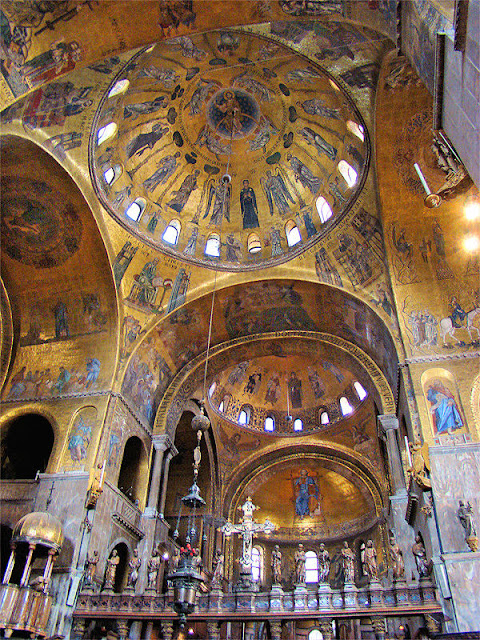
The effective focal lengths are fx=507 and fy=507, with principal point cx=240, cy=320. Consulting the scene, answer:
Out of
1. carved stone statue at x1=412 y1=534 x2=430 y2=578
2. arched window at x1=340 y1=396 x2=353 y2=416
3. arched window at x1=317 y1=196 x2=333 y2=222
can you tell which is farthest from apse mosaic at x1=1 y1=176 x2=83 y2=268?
arched window at x1=340 y1=396 x2=353 y2=416

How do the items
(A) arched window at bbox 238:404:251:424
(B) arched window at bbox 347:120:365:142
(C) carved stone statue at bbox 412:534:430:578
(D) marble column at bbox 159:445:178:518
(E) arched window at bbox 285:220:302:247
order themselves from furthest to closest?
(A) arched window at bbox 238:404:251:424 < (E) arched window at bbox 285:220:302:247 < (D) marble column at bbox 159:445:178:518 < (B) arched window at bbox 347:120:365:142 < (C) carved stone statue at bbox 412:534:430:578

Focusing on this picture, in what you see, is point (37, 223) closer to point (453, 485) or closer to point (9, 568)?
point (9, 568)

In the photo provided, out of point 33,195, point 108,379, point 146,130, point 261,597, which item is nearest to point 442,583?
point 261,597

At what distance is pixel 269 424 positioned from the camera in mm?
23891

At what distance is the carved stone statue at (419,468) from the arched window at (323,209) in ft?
27.3

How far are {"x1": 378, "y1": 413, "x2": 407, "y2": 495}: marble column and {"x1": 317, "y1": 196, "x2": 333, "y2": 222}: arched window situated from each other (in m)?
6.99

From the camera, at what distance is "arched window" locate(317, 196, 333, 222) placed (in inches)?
691

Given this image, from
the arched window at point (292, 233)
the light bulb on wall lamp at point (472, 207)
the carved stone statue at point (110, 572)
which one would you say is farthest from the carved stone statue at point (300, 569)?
the light bulb on wall lamp at point (472, 207)

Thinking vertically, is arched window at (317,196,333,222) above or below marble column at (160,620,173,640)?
above

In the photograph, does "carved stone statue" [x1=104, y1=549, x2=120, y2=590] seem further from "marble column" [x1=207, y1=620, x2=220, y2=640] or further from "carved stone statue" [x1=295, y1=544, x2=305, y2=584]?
"carved stone statue" [x1=295, y1=544, x2=305, y2=584]

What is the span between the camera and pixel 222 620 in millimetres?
11578

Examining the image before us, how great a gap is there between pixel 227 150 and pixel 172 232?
146 inches

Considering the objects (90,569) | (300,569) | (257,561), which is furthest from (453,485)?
(257,561)

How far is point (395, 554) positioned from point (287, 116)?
553 inches
